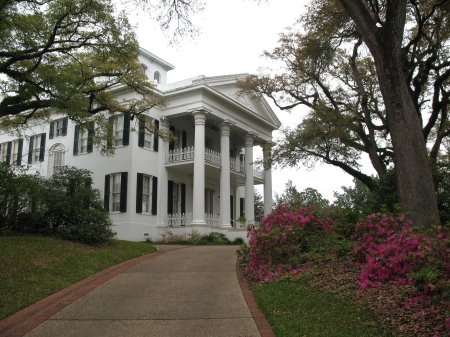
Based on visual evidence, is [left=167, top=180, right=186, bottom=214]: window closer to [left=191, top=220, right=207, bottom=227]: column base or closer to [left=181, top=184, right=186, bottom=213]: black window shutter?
[left=181, top=184, right=186, bottom=213]: black window shutter

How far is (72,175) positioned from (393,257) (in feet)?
36.0

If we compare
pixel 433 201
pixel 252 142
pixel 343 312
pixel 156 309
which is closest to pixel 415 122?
pixel 433 201

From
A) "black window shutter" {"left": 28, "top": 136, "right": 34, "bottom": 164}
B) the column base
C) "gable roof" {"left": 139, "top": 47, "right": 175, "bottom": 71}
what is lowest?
the column base

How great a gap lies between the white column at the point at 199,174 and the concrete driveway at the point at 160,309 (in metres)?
11.7

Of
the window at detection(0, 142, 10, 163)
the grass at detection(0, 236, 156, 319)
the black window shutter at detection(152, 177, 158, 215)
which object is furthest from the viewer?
the window at detection(0, 142, 10, 163)

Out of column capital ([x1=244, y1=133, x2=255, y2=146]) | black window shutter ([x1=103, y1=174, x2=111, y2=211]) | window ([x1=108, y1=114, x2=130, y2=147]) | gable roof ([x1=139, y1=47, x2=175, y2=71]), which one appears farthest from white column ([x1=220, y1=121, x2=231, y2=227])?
gable roof ([x1=139, y1=47, x2=175, y2=71])

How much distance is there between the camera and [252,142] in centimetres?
2758

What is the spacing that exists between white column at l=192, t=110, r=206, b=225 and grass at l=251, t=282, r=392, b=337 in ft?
47.1

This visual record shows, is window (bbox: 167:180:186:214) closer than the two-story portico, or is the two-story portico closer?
the two-story portico

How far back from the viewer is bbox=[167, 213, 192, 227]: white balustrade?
75.7 ft

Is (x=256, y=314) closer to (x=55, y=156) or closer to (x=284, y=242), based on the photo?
(x=284, y=242)

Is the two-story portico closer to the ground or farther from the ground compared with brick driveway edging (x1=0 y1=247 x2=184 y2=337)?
farther from the ground

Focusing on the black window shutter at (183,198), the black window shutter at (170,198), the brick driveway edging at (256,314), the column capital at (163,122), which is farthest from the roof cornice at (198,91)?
the brick driveway edging at (256,314)

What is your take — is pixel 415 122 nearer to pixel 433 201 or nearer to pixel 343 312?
pixel 433 201
